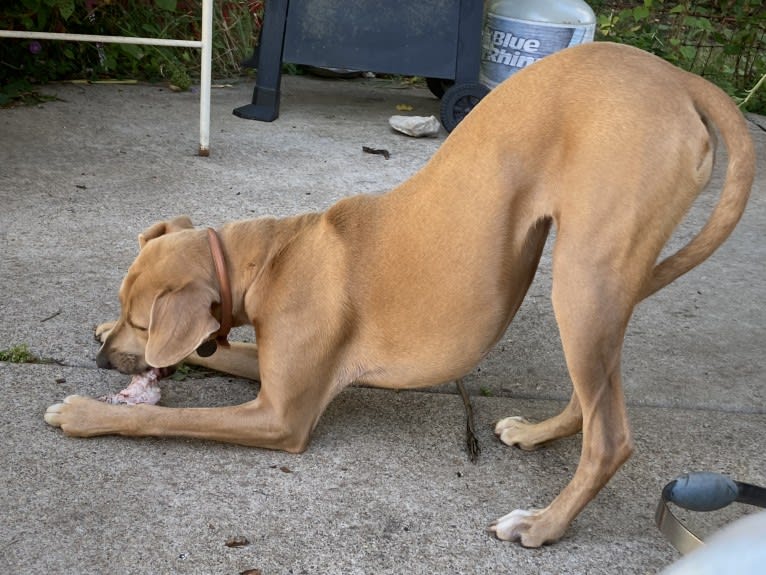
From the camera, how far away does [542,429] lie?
119 inches

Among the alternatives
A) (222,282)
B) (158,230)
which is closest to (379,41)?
(158,230)

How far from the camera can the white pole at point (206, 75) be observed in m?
4.98

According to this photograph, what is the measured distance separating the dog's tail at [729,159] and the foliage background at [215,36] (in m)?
3.99

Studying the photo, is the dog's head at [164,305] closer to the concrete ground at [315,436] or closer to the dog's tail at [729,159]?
the concrete ground at [315,436]

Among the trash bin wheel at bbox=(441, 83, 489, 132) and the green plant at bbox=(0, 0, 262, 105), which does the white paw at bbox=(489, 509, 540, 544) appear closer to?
the trash bin wheel at bbox=(441, 83, 489, 132)

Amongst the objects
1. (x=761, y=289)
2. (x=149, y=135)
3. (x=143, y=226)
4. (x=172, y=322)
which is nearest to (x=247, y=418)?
(x=172, y=322)

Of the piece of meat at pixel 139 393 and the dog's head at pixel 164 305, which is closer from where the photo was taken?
the dog's head at pixel 164 305

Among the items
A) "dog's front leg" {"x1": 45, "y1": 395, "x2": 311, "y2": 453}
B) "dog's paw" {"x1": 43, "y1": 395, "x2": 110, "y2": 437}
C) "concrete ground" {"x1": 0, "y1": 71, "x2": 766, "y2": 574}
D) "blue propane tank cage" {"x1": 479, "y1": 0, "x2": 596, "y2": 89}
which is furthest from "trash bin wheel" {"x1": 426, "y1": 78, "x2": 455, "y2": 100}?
"dog's paw" {"x1": 43, "y1": 395, "x2": 110, "y2": 437}

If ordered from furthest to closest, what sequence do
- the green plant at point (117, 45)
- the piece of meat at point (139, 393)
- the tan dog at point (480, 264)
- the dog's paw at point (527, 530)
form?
the green plant at point (117, 45) → the piece of meat at point (139, 393) → the dog's paw at point (527, 530) → the tan dog at point (480, 264)

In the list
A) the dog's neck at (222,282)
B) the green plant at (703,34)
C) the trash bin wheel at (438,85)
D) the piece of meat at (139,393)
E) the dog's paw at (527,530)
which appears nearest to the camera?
the dog's paw at (527,530)

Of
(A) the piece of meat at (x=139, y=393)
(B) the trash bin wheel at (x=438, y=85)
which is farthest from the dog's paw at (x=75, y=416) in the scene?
(B) the trash bin wheel at (x=438, y=85)

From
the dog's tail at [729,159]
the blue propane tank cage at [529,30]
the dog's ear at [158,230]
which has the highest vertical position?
the dog's tail at [729,159]

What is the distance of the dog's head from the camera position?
280 cm

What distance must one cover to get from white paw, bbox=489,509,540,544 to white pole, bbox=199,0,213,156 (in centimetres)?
322
